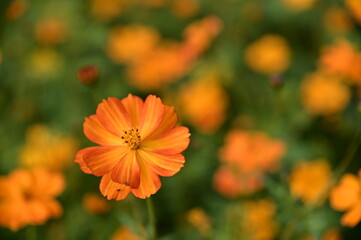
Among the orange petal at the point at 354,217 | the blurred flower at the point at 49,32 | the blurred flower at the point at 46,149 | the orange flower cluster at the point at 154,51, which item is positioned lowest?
the orange petal at the point at 354,217

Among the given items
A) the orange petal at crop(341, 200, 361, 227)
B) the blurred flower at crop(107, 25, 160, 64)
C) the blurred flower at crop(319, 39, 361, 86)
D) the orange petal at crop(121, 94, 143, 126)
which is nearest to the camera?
the orange petal at crop(121, 94, 143, 126)

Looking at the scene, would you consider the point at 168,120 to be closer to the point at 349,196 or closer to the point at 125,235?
the point at 349,196

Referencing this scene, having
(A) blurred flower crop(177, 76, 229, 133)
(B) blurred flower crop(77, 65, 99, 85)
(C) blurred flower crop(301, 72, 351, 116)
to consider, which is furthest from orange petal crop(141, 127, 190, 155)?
(C) blurred flower crop(301, 72, 351, 116)

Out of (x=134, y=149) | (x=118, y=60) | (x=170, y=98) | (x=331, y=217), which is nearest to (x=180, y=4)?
(x=118, y=60)

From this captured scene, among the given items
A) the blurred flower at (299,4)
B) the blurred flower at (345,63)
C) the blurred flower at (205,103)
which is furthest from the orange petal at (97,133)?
the blurred flower at (299,4)

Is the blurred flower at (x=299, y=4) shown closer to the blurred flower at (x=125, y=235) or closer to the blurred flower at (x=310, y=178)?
the blurred flower at (x=310, y=178)

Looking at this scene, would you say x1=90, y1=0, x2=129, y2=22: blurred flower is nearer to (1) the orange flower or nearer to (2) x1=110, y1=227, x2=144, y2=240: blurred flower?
(2) x1=110, y1=227, x2=144, y2=240: blurred flower

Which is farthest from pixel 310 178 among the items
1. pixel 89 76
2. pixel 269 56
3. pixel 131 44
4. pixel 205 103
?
pixel 131 44
